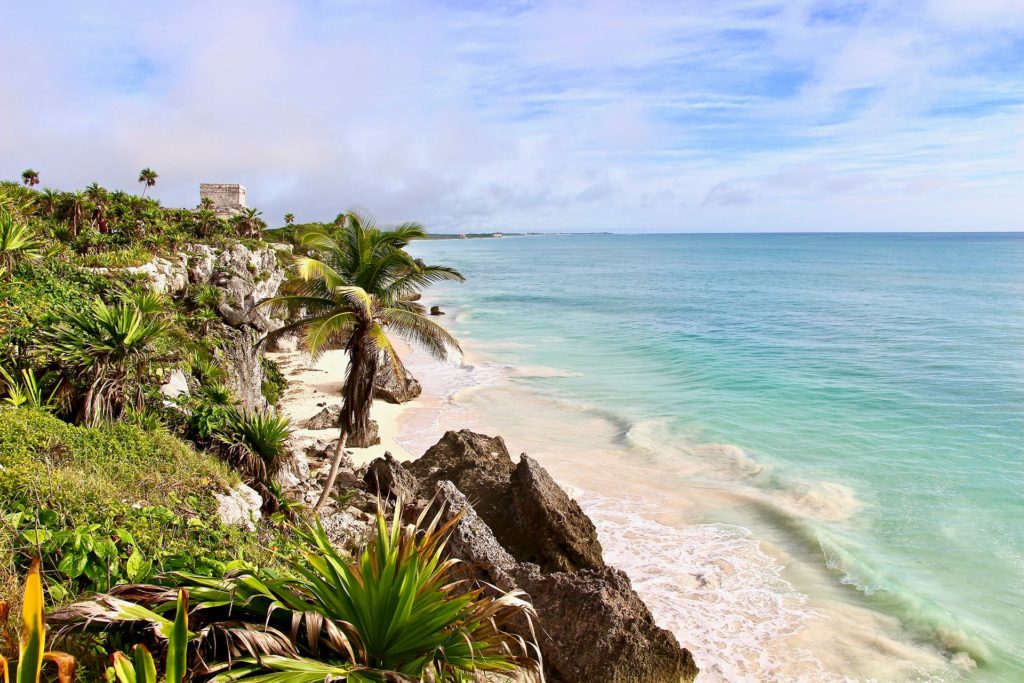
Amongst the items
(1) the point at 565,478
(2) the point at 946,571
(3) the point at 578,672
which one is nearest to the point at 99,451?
(3) the point at 578,672

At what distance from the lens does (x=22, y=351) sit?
10.1m

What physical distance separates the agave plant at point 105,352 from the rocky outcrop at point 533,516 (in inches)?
215

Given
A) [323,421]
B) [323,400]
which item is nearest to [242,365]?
[323,421]

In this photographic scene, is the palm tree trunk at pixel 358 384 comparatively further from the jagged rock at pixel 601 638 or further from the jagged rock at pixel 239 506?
the jagged rock at pixel 601 638

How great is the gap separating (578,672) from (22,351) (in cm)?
980

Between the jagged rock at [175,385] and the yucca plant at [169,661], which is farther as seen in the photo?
the jagged rock at [175,385]

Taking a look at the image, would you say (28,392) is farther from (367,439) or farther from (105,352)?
(367,439)

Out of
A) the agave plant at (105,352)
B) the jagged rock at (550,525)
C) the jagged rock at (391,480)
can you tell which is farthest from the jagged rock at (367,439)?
the jagged rock at (550,525)

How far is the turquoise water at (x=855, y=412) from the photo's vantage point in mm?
11523

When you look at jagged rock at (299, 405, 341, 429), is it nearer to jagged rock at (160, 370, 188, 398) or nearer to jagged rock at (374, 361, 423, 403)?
jagged rock at (374, 361, 423, 403)

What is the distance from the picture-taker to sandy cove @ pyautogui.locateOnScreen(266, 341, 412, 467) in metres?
17.0

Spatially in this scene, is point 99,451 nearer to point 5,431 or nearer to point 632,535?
point 5,431

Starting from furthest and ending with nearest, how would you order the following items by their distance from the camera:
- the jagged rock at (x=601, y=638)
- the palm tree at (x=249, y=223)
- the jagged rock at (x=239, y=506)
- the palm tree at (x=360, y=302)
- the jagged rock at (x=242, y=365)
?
the palm tree at (x=249, y=223) < the jagged rock at (x=242, y=365) < the palm tree at (x=360, y=302) < the jagged rock at (x=601, y=638) < the jagged rock at (x=239, y=506)

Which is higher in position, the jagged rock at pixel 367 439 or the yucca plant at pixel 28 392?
the yucca plant at pixel 28 392
